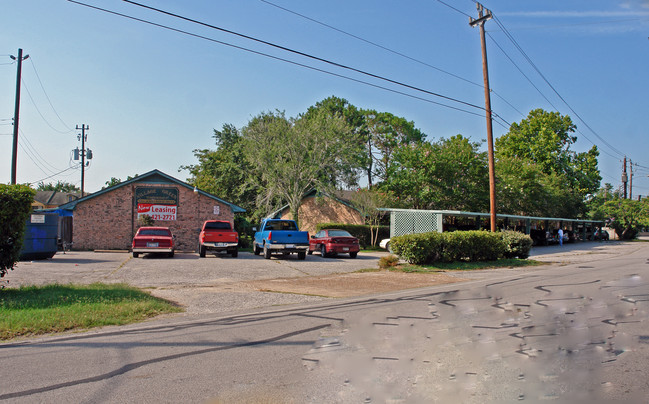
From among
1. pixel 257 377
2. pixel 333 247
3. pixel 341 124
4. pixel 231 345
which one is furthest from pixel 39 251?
pixel 341 124

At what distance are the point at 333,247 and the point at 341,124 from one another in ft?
58.3

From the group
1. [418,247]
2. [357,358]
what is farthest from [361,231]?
[357,358]

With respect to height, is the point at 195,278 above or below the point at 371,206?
below

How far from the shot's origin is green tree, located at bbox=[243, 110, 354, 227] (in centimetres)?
3922

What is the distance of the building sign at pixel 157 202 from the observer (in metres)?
29.2

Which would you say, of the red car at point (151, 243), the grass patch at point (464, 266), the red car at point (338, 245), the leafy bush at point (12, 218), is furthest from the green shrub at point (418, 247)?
A: the leafy bush at point (12, 218)

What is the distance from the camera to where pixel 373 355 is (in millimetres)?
5453

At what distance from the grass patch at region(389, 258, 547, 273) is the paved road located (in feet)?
29.3

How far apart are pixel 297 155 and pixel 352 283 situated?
86.9ft

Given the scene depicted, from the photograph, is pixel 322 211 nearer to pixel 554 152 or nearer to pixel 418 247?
pixel 418 247

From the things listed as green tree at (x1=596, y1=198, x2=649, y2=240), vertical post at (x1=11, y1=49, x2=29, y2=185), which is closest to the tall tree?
vertical post at (x1=11, y1=49, x2=29, y2=185)

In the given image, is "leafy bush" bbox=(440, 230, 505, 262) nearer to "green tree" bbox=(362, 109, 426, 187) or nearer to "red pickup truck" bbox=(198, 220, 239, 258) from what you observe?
"red pickup truck" bbox=(198, 220, 239, 258)

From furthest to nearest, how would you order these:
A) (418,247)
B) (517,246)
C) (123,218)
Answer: (123,218) → (517,246) → (418,247)

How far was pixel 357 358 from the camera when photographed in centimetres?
535
